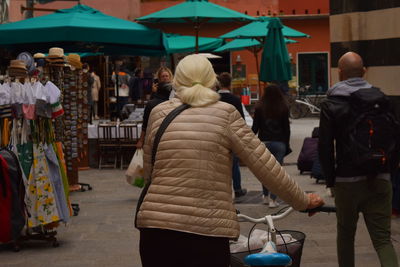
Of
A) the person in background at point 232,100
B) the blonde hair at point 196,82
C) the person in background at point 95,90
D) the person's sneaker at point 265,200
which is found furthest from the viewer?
the person in background at point 95,90

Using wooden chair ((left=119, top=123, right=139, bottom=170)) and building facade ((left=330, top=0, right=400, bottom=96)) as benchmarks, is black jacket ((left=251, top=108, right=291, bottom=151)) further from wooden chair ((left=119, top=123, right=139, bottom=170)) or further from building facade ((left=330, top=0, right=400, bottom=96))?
wooden chair ((left=119, top=123, right=139, bottom=170))

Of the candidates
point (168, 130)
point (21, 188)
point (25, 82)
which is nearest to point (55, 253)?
point (21, 188)

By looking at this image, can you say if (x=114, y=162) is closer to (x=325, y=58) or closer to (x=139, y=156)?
(x=139, y=156)

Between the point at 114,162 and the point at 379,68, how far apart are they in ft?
25.1

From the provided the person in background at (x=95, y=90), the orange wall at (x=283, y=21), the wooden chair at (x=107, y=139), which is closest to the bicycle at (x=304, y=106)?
the orange wall at (x=283, y=21)

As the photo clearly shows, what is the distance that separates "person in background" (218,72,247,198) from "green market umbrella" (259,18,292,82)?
524cm

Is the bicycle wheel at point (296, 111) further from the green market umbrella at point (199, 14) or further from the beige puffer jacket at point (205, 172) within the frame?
the beige puffer jacket at point (205, 172)

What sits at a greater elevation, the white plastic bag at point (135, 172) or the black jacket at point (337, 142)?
the black jacket at point (337, 142)

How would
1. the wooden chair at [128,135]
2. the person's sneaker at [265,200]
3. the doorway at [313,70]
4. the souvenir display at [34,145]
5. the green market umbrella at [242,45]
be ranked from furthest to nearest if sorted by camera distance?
the doorway at [313,70] < the green market umbrella at [242,45] < the wooden chair at [128,135] < the person's sneaker at [265,200] < the souvenir display at [34,145]

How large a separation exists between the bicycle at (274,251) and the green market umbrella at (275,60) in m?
13.1

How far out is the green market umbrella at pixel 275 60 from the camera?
1802 cm

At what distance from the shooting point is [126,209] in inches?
466

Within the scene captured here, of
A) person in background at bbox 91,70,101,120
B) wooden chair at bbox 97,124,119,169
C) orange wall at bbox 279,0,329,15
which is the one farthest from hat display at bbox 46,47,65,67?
orange wall at bbox 279,0,329,15

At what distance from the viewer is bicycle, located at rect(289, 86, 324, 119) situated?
3183cm
